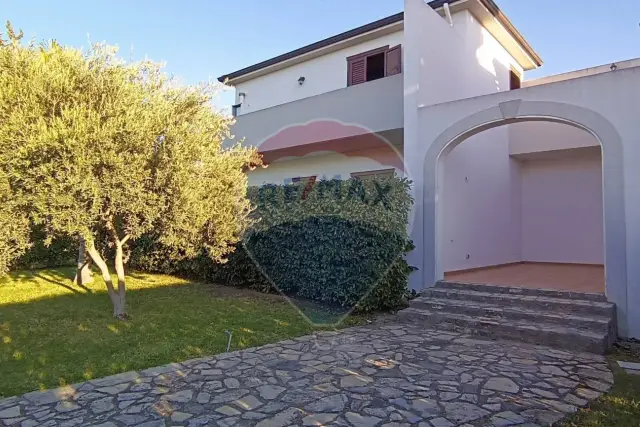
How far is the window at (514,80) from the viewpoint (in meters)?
14.3

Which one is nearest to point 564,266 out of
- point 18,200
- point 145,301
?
point 145,301

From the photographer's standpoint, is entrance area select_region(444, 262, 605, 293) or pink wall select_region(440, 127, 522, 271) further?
pink wall select_region(440, 127, 522, 271)

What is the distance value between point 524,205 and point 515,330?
8.32m

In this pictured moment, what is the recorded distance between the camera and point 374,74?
44.2 ft

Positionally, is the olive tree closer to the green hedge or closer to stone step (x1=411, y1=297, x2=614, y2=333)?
the green hedge

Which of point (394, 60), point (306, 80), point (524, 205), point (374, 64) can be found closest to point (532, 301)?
point (524, 205)

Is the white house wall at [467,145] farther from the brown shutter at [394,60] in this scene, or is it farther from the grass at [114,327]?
the grass at [114,327]

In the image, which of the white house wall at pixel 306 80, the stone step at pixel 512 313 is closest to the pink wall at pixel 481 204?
the stone step at pixel 512 313

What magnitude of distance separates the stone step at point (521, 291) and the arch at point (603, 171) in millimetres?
212

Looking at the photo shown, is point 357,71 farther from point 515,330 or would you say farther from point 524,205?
point 515,330

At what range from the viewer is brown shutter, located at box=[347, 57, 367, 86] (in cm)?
1355

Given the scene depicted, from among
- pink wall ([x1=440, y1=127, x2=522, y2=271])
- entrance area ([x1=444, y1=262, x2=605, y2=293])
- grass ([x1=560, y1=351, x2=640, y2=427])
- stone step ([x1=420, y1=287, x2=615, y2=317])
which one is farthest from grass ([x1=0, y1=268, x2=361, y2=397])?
pink wall ([x1=440, y1=127, x2=522, y2=271])

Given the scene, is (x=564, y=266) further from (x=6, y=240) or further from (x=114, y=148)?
(x=6, y=240)

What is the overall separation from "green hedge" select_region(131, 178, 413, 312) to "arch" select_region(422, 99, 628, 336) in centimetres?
51
